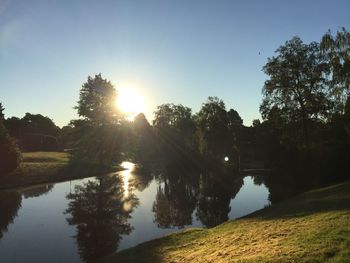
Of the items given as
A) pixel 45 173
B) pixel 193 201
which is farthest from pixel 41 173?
pixel 193 201

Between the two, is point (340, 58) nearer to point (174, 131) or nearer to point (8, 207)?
point (8, 207)

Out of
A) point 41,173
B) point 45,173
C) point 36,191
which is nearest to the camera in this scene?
point 36,191

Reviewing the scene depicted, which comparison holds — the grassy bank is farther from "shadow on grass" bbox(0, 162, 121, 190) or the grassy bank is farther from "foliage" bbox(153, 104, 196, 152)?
"foliage" bbox(153, 104, 196, 152)

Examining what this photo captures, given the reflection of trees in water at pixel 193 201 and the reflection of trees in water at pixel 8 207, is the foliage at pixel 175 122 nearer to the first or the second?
the reflection of trees in water at pixel 193 201

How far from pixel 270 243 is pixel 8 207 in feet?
101

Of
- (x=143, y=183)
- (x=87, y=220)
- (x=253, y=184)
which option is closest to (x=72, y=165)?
(x=143, y=183)

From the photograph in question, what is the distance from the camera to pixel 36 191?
4678 cm

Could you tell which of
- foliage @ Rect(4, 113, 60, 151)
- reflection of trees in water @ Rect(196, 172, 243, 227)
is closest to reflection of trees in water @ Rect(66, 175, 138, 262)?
reflection of trees in water @ Rect(196, 172, 243, 227)

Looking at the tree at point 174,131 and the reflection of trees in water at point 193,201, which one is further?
the tree at point 174,131

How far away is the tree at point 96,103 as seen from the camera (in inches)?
2598

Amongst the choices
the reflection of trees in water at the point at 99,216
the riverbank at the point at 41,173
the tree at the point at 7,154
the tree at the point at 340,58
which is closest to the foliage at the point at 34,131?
the riverbank at the point at 41,173

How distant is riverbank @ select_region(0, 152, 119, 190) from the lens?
49875 mm

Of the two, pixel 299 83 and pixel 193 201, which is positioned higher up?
pixel 299 83

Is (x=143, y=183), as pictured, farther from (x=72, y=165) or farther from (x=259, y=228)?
(x=259, y=228)
